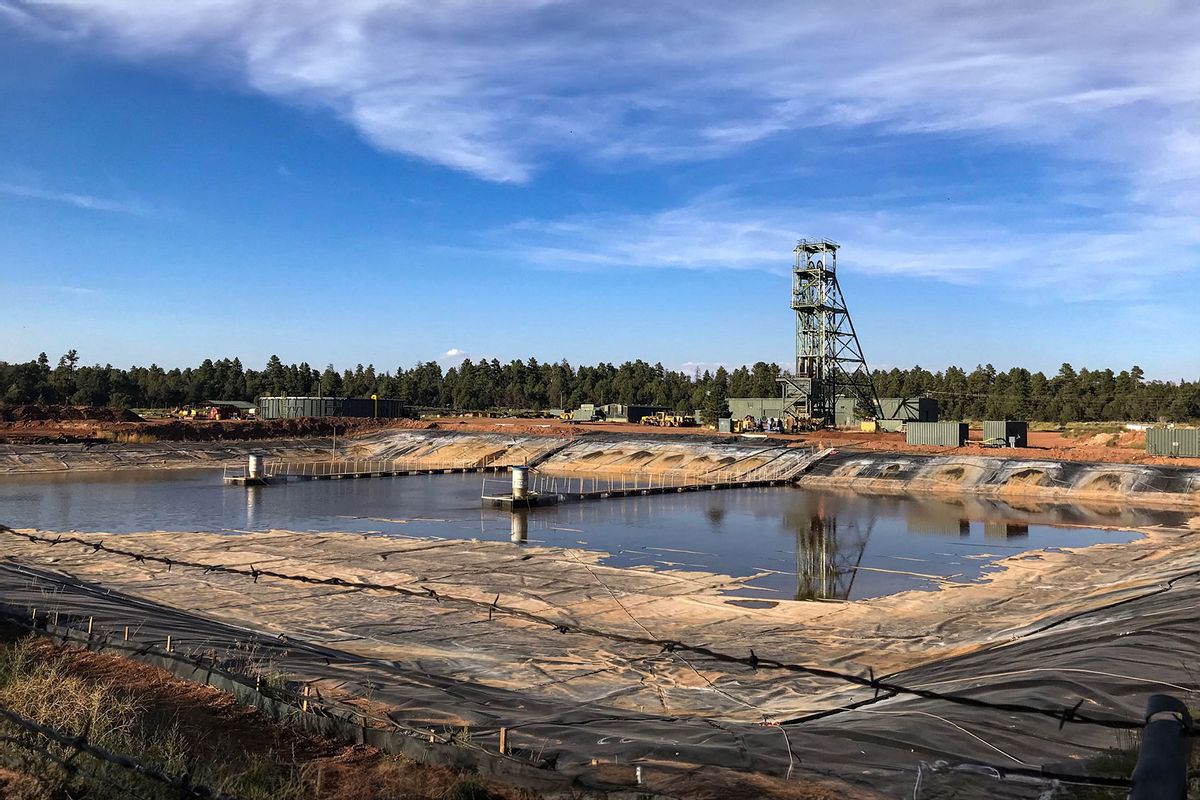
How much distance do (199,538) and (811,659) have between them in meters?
21.4

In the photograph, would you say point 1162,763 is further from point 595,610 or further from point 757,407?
point 757,407

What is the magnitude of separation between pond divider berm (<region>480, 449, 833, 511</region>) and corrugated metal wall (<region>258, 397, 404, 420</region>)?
45.6 metres

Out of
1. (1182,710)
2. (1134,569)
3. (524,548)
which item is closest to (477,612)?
(524,548)

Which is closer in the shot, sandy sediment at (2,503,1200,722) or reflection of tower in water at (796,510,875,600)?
sandy sediment at (2,503,1200,722)

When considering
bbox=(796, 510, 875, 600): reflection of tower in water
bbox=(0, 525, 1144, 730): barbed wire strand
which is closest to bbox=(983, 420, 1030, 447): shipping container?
bbox=(796, 510, 875, 600): reflection of tower in water

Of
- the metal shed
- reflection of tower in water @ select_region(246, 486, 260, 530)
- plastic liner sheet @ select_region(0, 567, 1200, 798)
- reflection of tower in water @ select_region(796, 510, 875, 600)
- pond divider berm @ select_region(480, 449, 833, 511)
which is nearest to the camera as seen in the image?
Answer: plastic liner sheet @ select_region(0, 567, 1200, 798)

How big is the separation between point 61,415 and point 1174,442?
292 feet

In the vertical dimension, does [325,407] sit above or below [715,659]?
above

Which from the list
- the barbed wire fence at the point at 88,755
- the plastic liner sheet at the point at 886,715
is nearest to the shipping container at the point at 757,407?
the plastic liner sheet at the point at 886,715

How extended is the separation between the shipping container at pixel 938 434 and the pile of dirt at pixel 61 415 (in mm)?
68872

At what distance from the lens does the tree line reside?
333ft

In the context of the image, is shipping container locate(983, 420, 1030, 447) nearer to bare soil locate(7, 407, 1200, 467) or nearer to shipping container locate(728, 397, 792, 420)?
bare soil locate(7, 407, 1200, 467)

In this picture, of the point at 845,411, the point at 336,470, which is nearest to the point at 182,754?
the point at 336,470

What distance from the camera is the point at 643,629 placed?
1684 cm
